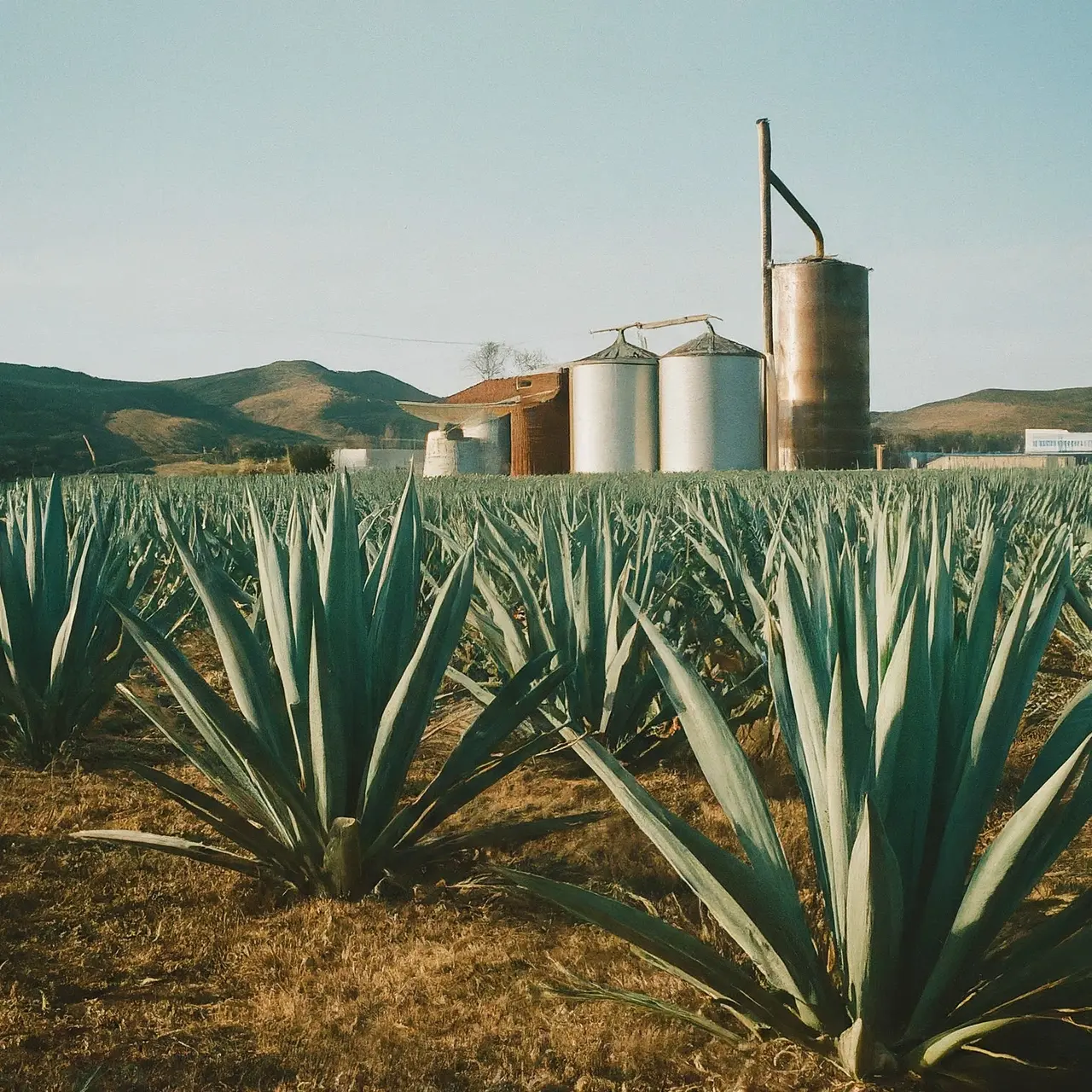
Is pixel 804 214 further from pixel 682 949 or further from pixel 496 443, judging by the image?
pixel 682 949

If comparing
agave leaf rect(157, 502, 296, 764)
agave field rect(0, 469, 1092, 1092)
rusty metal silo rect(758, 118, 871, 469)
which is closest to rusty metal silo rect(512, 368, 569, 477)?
rusty metal silo rect(758, 118, 871, 469)

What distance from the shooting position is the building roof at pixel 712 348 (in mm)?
22719

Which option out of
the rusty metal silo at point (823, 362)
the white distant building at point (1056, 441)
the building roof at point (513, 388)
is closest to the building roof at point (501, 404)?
the building roof at point (513, 388)

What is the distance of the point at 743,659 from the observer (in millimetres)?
3379

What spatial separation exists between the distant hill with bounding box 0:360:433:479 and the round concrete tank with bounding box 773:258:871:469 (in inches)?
762

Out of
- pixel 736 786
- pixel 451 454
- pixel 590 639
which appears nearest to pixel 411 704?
pixel 736 786

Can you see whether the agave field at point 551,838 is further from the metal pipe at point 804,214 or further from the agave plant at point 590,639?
the metal pipe at point 804,214

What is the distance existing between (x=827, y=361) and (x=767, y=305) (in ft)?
8.14

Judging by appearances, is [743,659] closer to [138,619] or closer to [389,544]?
[389,544]

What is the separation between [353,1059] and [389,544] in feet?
3.65

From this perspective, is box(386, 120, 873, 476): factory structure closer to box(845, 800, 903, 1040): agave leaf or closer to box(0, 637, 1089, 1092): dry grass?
box(0, 637, 1089, 1092): dry grass

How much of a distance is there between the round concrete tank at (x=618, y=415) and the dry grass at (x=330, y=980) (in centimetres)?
2163

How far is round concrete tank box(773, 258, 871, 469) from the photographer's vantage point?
21406 mm

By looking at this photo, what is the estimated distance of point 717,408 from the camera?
74.1 feet
